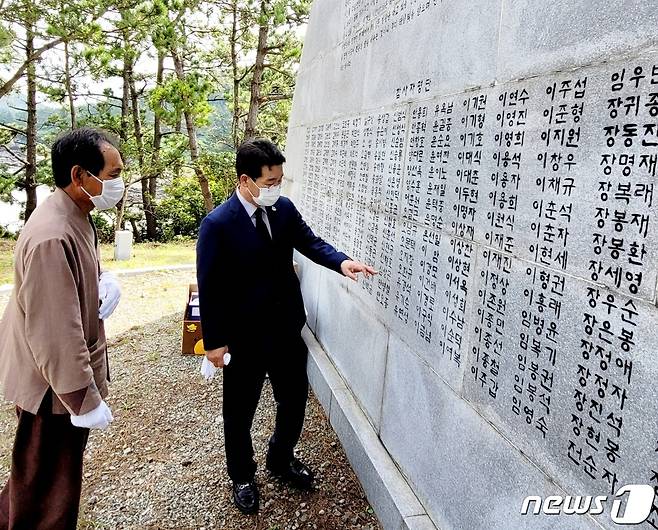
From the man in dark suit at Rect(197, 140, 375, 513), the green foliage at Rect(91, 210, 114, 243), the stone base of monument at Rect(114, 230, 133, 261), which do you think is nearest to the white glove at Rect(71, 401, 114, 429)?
the man in dark suit at Rect(197, 140, 375, 513)

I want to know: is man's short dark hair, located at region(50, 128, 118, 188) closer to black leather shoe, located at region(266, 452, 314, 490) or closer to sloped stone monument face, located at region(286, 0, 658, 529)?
sloped stone monument face, located at region(286, 0, 658, 529)

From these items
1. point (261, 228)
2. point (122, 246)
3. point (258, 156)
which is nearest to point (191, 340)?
point (261, 228)

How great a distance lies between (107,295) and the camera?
2660 millimetres

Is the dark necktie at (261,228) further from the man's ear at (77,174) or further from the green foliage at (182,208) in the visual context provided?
the green foliage at (182,208)

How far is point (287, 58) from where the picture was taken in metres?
11.8

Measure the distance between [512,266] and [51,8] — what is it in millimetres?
11083

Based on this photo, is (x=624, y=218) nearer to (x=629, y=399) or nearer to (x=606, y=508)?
(x=629, y=399)

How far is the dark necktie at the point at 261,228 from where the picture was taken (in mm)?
2872

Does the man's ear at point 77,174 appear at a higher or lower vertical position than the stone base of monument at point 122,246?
higher

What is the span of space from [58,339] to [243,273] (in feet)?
3.36

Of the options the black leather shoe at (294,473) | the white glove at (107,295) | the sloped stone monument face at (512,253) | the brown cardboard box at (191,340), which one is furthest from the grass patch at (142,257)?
the sloped stone monument face at (512,253)

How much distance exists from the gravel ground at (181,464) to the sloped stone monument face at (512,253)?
52 centimetres

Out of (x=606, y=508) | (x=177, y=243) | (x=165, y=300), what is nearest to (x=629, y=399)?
(x=606, y=508)

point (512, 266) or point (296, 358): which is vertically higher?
point (512, 266)
